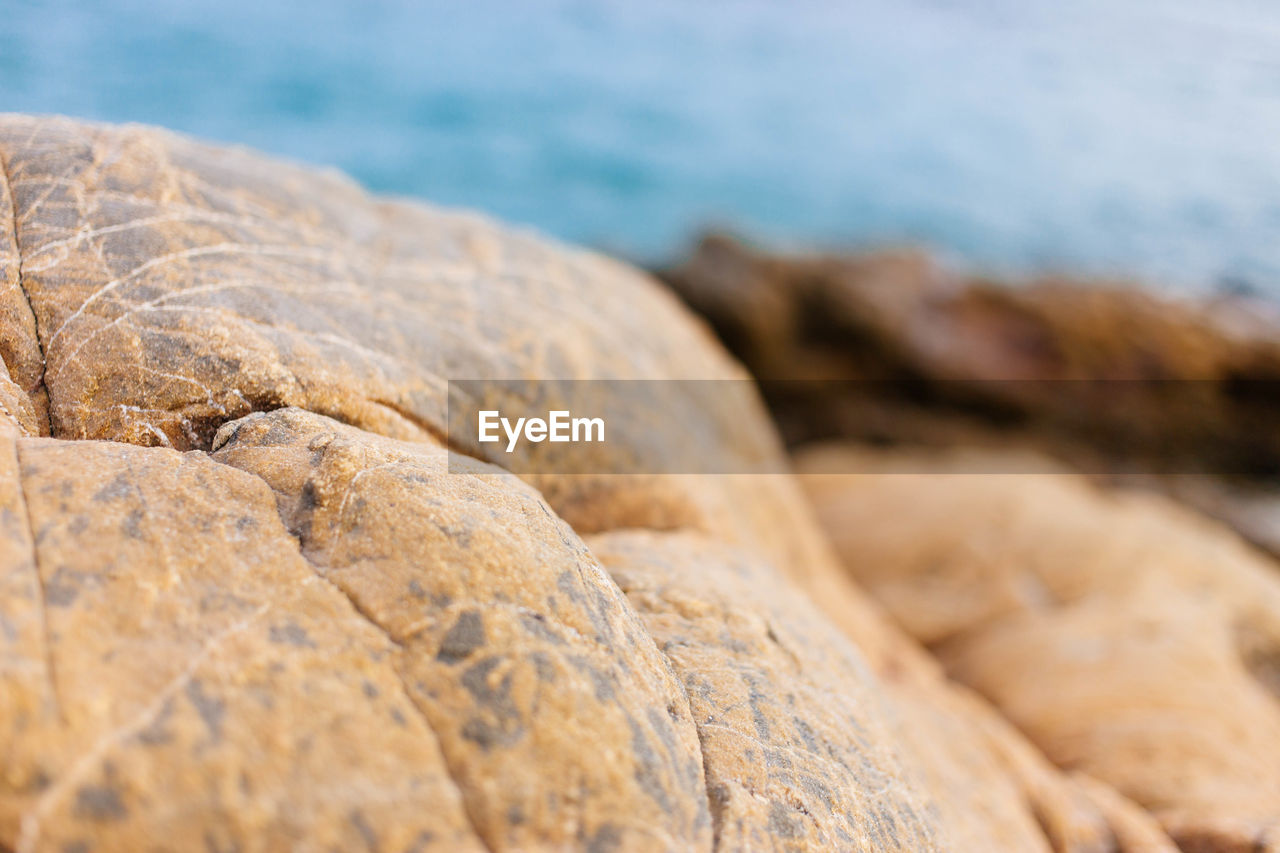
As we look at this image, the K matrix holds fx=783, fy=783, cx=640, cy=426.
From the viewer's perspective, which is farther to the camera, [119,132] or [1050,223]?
[1050,223]

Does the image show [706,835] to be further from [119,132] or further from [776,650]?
[119,132]

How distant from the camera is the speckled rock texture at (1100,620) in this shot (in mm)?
3449

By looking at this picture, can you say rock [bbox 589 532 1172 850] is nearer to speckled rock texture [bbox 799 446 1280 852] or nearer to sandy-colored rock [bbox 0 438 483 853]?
speckled rock texture [bbox 799 446 1280 852]

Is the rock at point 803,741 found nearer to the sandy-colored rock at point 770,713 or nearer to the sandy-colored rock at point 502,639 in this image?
the sandy-colored rock at point 770,713

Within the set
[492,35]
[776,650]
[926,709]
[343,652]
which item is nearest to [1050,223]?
[492,35]

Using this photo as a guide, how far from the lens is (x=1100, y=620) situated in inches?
178

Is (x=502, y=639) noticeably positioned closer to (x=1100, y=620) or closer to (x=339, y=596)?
(x=339, y=596)

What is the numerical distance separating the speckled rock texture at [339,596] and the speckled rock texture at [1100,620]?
0.56 meters

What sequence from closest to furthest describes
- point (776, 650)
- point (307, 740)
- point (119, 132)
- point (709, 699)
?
point (307, 740)
point (709, 699)
point (776, 650)
point (119, 132)

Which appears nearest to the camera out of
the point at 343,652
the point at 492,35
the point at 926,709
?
the point at 343,652

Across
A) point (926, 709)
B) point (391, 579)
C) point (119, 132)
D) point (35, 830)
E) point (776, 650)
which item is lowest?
point (926, 709)

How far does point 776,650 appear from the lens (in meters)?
2.24

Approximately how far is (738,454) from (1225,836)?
8.46 ft


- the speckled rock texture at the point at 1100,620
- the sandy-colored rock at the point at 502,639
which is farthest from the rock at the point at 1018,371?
the sandy-colored rock at the point at 502,639
